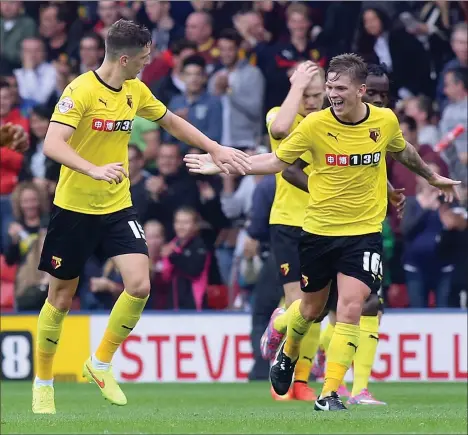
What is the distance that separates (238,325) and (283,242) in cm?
389

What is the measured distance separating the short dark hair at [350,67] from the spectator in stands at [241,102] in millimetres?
6991

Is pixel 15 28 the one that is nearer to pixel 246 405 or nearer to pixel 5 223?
pixel 5 223

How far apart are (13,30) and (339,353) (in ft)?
32.1

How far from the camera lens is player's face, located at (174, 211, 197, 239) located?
14781 mm

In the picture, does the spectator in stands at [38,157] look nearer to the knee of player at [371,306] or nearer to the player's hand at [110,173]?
the knee of player at [371,306]

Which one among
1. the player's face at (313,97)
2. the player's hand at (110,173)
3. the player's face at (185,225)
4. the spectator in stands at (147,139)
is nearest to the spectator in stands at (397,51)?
the spectator in stands at (147,139)

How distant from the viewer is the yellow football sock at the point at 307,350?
10.6 m

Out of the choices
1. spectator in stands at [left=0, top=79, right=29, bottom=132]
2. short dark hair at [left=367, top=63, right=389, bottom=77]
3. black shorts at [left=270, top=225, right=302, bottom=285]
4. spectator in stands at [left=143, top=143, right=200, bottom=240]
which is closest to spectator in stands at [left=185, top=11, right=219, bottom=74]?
spectator in stands at [left=143, top=143, right=200, bottom=240]

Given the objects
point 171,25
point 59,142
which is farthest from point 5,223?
point 59,142

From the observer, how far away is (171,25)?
16.7 meters

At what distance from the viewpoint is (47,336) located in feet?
29.7

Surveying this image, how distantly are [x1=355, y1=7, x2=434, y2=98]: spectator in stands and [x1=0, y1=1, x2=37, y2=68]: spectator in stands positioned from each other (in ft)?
14.9

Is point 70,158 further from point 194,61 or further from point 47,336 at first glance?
point 194,61

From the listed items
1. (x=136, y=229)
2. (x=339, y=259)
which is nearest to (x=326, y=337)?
(x=339, y=259)
